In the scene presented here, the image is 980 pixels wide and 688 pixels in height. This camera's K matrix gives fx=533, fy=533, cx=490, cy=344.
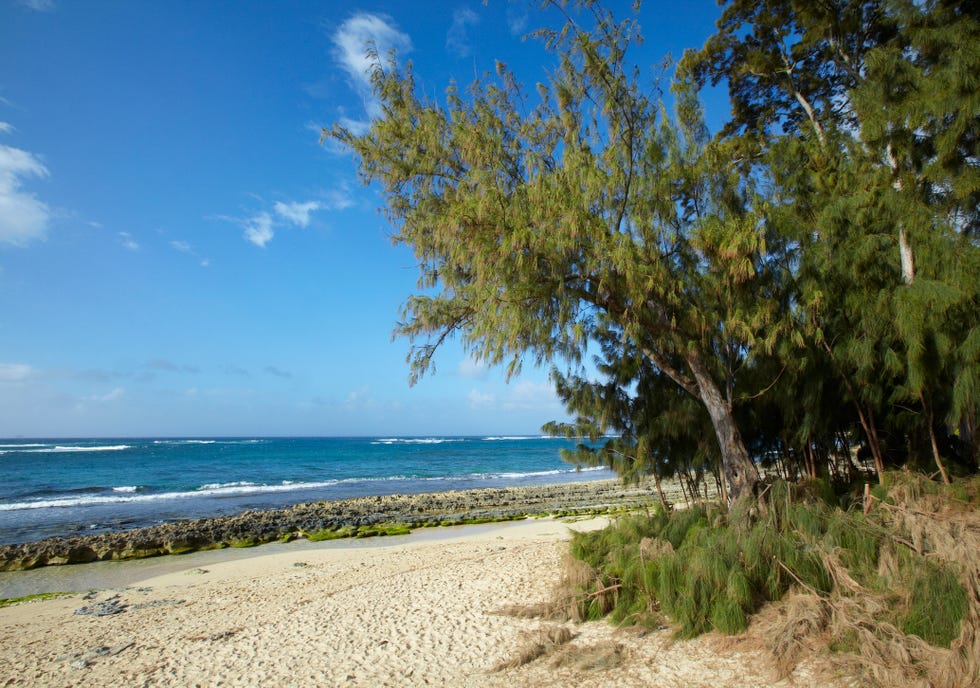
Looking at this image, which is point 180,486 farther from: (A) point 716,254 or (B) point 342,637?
(A) point 716,254

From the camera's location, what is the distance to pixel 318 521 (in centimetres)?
1627

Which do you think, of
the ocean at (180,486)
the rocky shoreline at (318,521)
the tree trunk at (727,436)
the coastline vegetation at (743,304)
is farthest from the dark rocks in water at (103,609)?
the ocean at (180,486)

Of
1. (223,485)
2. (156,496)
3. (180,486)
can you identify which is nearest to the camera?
(156,496)

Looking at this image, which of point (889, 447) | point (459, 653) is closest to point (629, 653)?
point (459, 653)

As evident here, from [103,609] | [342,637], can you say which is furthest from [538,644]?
[103,609]

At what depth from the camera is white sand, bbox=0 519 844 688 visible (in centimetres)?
449

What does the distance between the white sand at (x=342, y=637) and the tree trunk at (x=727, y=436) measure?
264cm

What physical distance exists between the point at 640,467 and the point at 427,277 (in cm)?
408

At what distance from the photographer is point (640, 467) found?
25.3 ft

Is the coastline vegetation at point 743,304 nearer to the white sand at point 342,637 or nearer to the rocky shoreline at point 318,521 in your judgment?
the white sand at point 342,637

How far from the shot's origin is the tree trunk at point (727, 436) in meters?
6.77

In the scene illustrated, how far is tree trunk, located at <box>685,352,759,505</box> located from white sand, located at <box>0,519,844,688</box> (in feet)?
8.67

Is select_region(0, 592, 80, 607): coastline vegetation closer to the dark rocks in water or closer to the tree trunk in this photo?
the dark rocks in water

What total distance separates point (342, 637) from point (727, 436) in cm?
516
